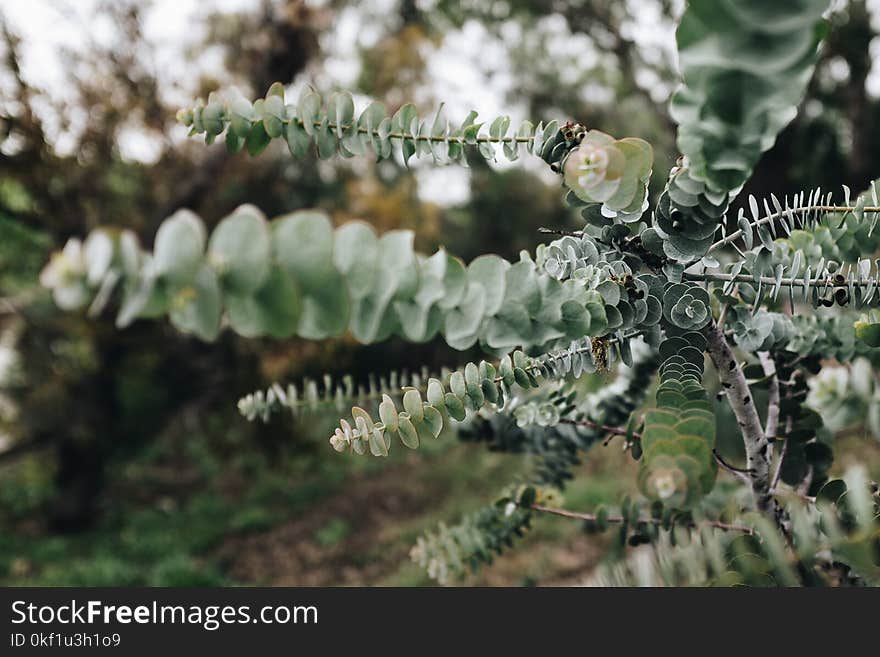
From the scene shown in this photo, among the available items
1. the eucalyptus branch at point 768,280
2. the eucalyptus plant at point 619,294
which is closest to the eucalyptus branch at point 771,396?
the eucalyptus plant at point 619,294

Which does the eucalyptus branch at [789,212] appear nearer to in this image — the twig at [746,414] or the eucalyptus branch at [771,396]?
the twig at [746,414]

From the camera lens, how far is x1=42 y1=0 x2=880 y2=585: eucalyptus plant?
29 cm

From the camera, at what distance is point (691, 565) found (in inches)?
19.8

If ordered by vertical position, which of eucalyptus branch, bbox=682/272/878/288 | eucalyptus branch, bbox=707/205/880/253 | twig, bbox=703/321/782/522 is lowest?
twig, bbox=703/321/782/522

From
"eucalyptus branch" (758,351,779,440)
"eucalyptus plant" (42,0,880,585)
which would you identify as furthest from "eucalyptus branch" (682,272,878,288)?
"eucalyptus branch" (758,351,779,440)

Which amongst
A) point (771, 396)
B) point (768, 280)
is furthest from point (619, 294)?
point (771, 396)

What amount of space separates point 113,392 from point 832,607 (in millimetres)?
4252

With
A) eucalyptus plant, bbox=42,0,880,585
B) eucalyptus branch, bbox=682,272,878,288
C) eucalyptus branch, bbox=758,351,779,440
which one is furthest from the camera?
eucalyptus branch, bbox=758,351,779,440

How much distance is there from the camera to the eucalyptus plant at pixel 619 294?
11.4 inches

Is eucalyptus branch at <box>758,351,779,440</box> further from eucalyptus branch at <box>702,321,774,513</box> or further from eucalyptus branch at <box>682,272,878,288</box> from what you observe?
eucalyptus branch at <box>682,272,878,288</box>

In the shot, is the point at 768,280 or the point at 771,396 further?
the point at 771,396

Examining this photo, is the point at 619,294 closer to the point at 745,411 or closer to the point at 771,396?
the point at 745,411

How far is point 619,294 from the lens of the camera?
0.48 meters

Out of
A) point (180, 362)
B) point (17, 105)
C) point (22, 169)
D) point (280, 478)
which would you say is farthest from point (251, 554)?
point (17, 105)
